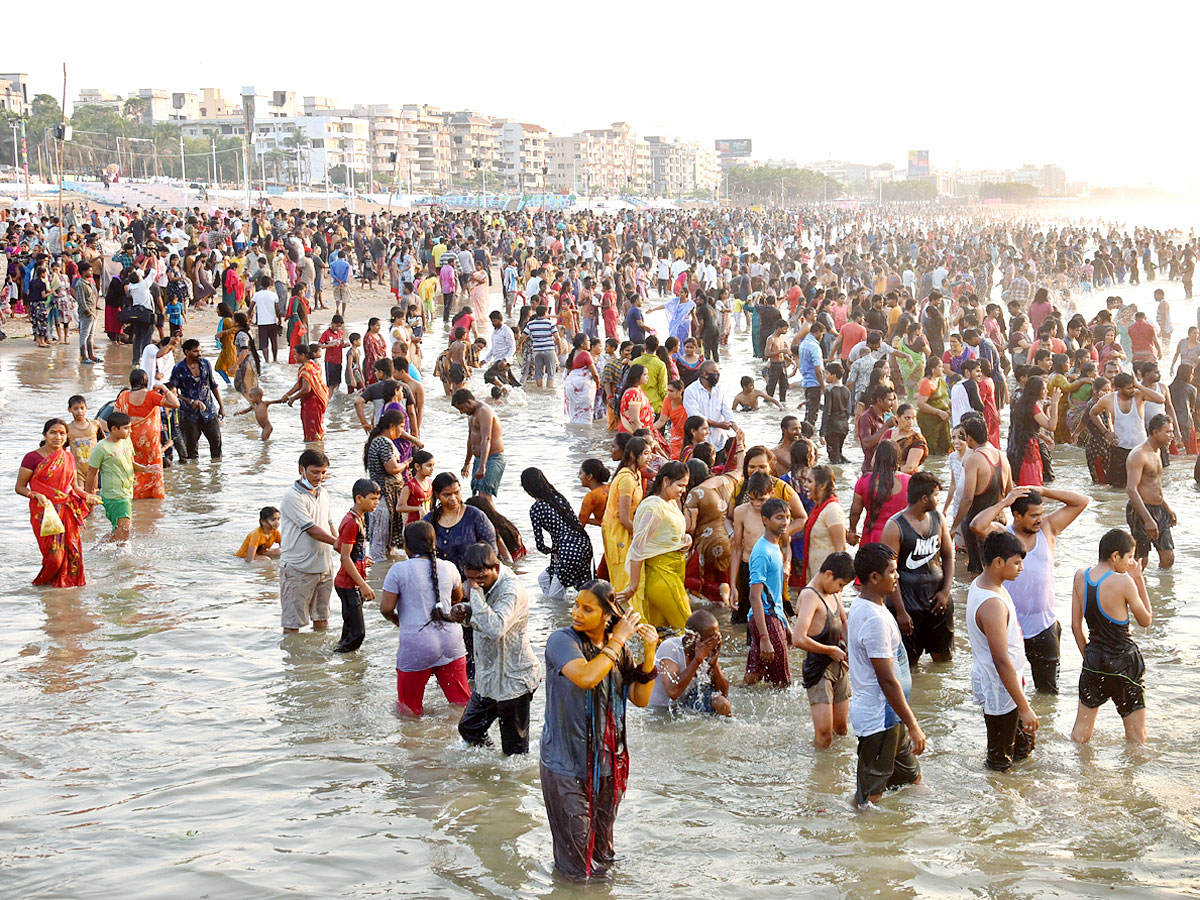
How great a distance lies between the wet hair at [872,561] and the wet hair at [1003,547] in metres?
0.47

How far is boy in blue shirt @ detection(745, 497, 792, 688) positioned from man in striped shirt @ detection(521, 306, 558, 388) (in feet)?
39.3

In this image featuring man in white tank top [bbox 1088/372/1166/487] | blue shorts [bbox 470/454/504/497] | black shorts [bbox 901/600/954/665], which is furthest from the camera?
man in white tank top [bbox 1088/372/1166/487]

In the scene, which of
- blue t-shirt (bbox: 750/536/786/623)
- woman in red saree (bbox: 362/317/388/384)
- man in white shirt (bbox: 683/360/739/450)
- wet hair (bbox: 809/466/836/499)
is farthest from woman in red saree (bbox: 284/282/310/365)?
blue t-shirt (bbox: 750/536/786/623)

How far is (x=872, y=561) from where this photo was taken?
542 cm

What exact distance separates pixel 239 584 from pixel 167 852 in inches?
167

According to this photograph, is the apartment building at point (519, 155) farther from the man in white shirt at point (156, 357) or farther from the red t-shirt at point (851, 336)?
the man in white shirt at point (156, 357)

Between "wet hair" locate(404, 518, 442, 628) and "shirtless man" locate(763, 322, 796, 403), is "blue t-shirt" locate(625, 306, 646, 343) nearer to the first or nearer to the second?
"shirtless man" locate(763, 322, 796, 403)

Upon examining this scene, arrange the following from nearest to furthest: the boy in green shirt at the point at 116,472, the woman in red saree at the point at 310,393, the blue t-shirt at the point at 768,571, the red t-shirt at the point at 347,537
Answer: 1. the blue t-shirt at the point at 768,571
2. the red t-shirt at the point at 347,537
3. the boy in green shirt at the point at 116,472
4. the woman in red saree at the point at 310,393

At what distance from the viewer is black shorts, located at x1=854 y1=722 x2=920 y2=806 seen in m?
5.40

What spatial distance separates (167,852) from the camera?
5.45 metres

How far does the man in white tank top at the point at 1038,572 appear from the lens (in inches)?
243

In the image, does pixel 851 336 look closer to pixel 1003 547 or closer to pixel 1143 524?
pixel 1143 524

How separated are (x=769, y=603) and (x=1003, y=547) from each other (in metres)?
1.61

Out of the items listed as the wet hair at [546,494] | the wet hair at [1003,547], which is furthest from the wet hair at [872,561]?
the wet hair at [546,494]
